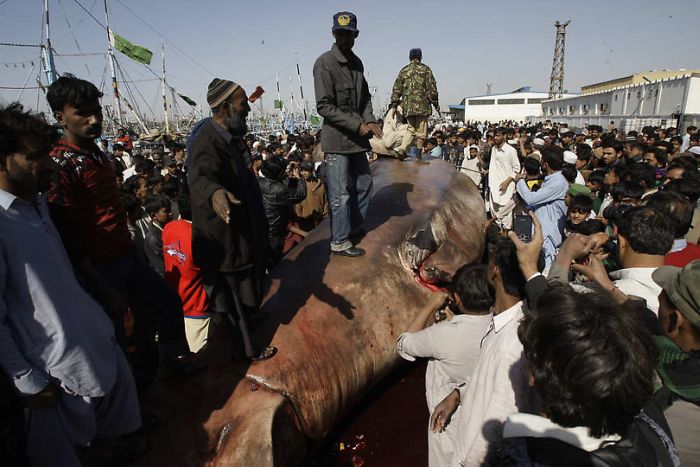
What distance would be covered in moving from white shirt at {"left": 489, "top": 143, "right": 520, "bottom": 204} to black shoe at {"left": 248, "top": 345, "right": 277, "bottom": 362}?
6.22 m

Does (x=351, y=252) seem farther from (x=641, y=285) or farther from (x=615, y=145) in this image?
(x=615, y=145)

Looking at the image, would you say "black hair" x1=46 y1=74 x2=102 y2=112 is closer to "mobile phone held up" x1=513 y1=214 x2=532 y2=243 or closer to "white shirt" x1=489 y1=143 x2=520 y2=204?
"mobile phone held up" x1=513 y1=214 x2=532 y2=243

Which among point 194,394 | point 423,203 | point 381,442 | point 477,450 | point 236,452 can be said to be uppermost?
point 423,203

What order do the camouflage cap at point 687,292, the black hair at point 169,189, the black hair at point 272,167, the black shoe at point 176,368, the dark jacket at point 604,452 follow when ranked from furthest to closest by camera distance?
the black hair at point 169,189 < the black hair at point 272,167 < the black shoe at point 176,368 < the camouflage cap at point 687,292 < the dark jacket at point 604,452

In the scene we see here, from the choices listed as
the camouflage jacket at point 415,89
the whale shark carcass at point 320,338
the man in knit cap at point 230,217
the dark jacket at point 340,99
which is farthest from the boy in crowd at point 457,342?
the camouflage jacket at point 415,89

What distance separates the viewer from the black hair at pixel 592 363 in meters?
1.06

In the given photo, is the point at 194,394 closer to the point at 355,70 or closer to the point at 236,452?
the point at 236,452

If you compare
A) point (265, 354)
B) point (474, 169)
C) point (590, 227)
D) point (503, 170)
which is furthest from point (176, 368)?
point (474, 169)

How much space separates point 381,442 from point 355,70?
3.01 m

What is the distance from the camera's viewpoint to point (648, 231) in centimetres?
224

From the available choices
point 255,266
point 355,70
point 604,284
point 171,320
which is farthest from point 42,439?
point 355,70

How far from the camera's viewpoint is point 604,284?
202 centimetres

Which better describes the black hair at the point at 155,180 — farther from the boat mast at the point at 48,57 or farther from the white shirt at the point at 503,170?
the boat mast at the point at 48,57

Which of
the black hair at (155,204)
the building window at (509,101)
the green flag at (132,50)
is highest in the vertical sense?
the green flag at (132,50)
